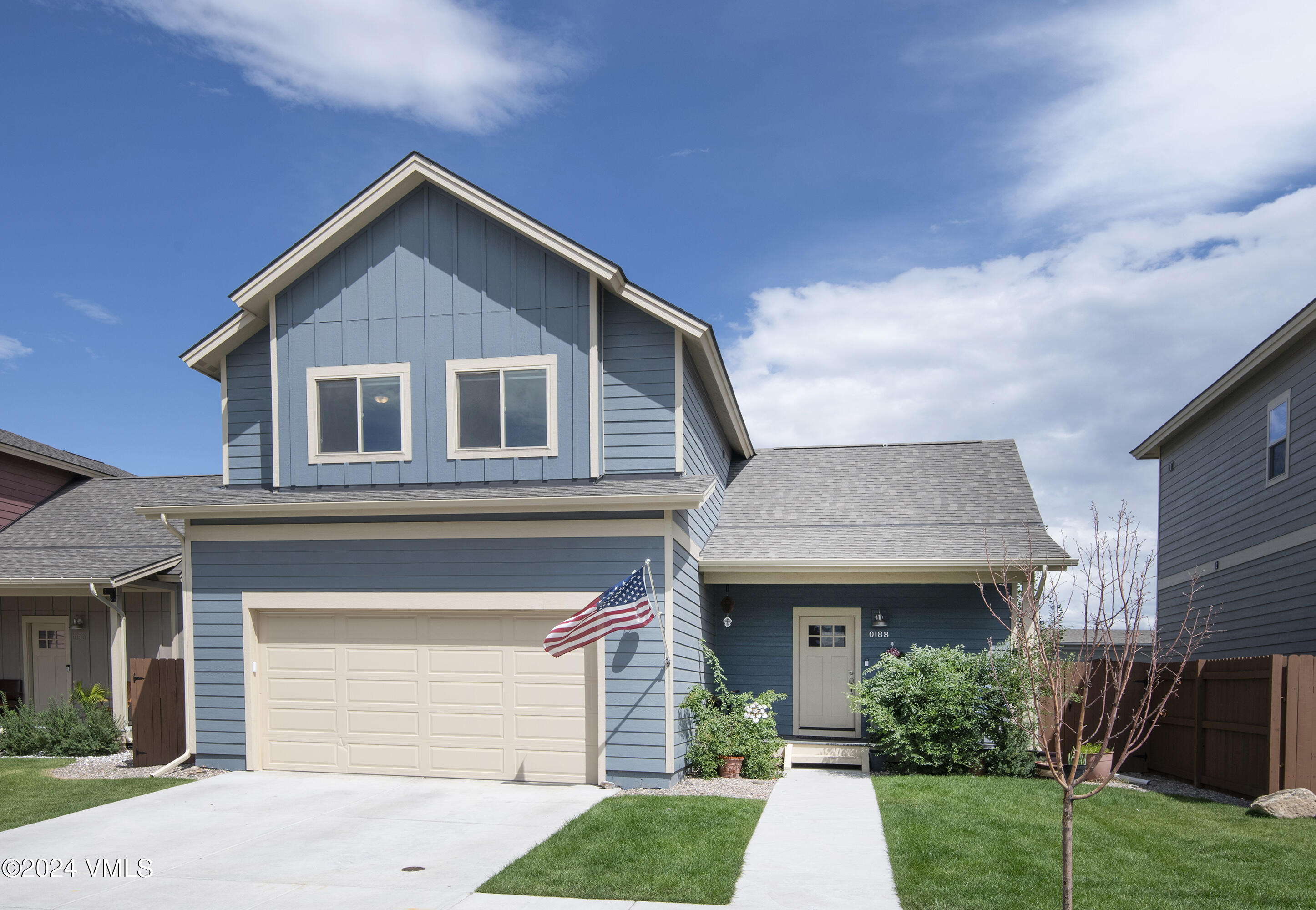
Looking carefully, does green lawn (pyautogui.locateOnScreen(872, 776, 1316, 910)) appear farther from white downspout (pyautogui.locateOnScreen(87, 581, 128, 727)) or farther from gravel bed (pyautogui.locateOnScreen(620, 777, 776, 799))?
white downspout (pyautogui.locateOnScreen(87, 581, 128, 727))

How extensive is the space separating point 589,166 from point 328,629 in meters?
8.28

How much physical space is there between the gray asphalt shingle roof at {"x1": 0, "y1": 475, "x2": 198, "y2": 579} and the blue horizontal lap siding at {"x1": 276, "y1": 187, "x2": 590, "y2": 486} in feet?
17.1

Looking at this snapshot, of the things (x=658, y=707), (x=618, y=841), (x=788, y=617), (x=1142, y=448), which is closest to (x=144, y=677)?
(x=658, y=707)

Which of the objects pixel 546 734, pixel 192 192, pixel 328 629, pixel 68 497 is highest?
pixel 192 192

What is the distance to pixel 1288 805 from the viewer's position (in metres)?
9.22

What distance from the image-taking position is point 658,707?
10820mm

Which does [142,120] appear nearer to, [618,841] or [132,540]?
[132,540]

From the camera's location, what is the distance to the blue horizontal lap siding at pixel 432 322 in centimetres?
1173

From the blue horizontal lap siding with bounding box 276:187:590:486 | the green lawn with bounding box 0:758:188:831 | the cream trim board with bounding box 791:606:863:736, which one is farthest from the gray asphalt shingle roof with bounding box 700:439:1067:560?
the green lawn with bounding box 0:758:188:831

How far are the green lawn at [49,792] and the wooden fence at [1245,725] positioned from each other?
1223 cm

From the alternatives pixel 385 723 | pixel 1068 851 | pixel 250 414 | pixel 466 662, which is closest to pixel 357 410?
pixel 250 414

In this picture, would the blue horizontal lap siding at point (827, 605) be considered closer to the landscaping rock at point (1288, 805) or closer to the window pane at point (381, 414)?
the landscaping rock at point (1288, 805)

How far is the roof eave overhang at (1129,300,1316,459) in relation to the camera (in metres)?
12.5

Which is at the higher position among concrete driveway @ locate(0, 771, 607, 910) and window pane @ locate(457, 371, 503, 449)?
window pane @ locate(457, 371, 503, 449)
